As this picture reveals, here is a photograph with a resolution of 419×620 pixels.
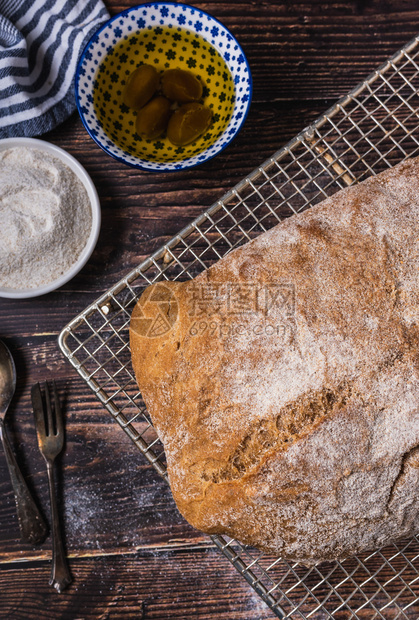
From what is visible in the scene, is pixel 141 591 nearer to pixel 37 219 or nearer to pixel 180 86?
pixel 37 219

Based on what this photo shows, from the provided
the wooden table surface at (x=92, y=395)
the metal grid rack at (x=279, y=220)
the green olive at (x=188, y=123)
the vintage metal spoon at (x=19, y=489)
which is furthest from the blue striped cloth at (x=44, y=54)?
the vintage metal spoon at (x=19, y=489)

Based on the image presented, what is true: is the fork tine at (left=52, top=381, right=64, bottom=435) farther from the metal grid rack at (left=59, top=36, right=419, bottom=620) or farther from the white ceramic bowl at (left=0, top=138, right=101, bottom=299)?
the white ceramic bowl at (left=0, top=138, right=101, bottom=299)

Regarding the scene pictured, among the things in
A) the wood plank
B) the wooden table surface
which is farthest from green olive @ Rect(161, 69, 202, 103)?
the wood plank

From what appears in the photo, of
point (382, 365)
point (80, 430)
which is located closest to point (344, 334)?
point (382, 365)

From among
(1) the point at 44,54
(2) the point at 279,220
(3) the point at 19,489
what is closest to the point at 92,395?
(3) the point at 19,489

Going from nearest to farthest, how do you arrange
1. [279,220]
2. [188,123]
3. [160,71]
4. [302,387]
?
[302,387] < [279,220] < [188,123] < [160,71]
